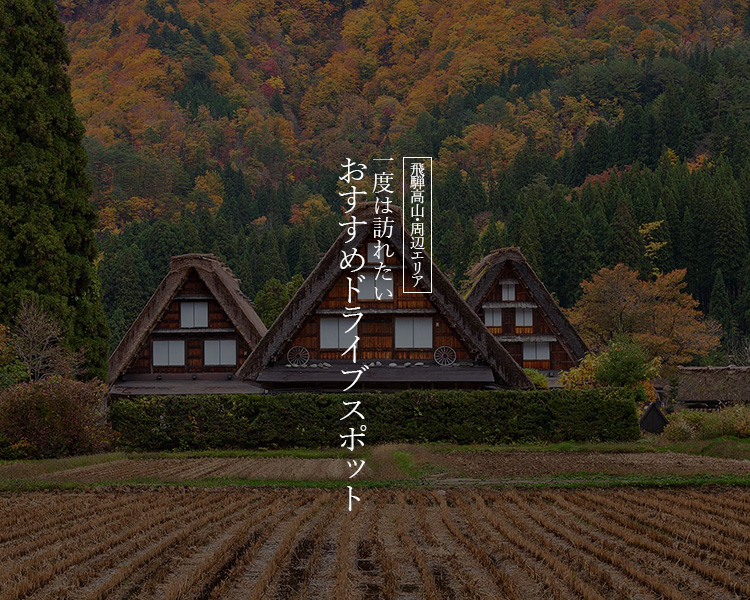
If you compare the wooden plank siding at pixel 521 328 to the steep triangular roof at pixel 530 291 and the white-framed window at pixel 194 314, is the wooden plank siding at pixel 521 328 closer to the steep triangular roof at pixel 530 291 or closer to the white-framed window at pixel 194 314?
the steep triangular roof at pixel 530 291

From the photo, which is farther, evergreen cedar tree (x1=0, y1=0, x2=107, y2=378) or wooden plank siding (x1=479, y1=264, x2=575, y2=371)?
wooden plank siding (x1=479, y1=264, x2=575, y2=371)

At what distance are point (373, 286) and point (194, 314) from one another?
356 inches

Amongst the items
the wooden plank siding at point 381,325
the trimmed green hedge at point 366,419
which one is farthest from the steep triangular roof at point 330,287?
the trimmed green hedge at point 366,419

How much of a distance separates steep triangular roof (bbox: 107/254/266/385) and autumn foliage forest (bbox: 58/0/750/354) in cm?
2821

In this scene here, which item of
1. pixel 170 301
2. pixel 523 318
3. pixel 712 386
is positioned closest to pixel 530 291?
pixel 523 318

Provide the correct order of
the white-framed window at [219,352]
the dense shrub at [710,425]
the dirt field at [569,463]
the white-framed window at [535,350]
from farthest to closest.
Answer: the white-framed window at [535,350], the white-framed window at [219,352], the dense shrub at [710,425], the dirt field at [569,463]

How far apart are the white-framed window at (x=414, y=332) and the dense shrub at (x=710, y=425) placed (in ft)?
27.9

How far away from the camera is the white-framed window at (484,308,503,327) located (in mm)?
41562

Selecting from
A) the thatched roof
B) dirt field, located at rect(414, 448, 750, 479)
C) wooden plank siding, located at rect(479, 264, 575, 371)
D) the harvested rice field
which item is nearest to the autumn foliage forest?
the thatched roof

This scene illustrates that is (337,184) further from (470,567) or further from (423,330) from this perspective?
(470,567)

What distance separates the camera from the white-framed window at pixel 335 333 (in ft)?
94.7

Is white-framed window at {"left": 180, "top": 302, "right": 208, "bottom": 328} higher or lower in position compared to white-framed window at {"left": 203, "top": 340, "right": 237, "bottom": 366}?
higher

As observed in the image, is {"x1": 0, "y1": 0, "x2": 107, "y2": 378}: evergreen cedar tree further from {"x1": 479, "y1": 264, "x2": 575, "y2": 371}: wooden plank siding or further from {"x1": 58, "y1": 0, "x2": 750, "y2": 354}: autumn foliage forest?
{"x1": 58, "y1": 0, "x2": 750, "y2": 354}: autumn foliage forest

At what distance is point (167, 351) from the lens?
116 ft
